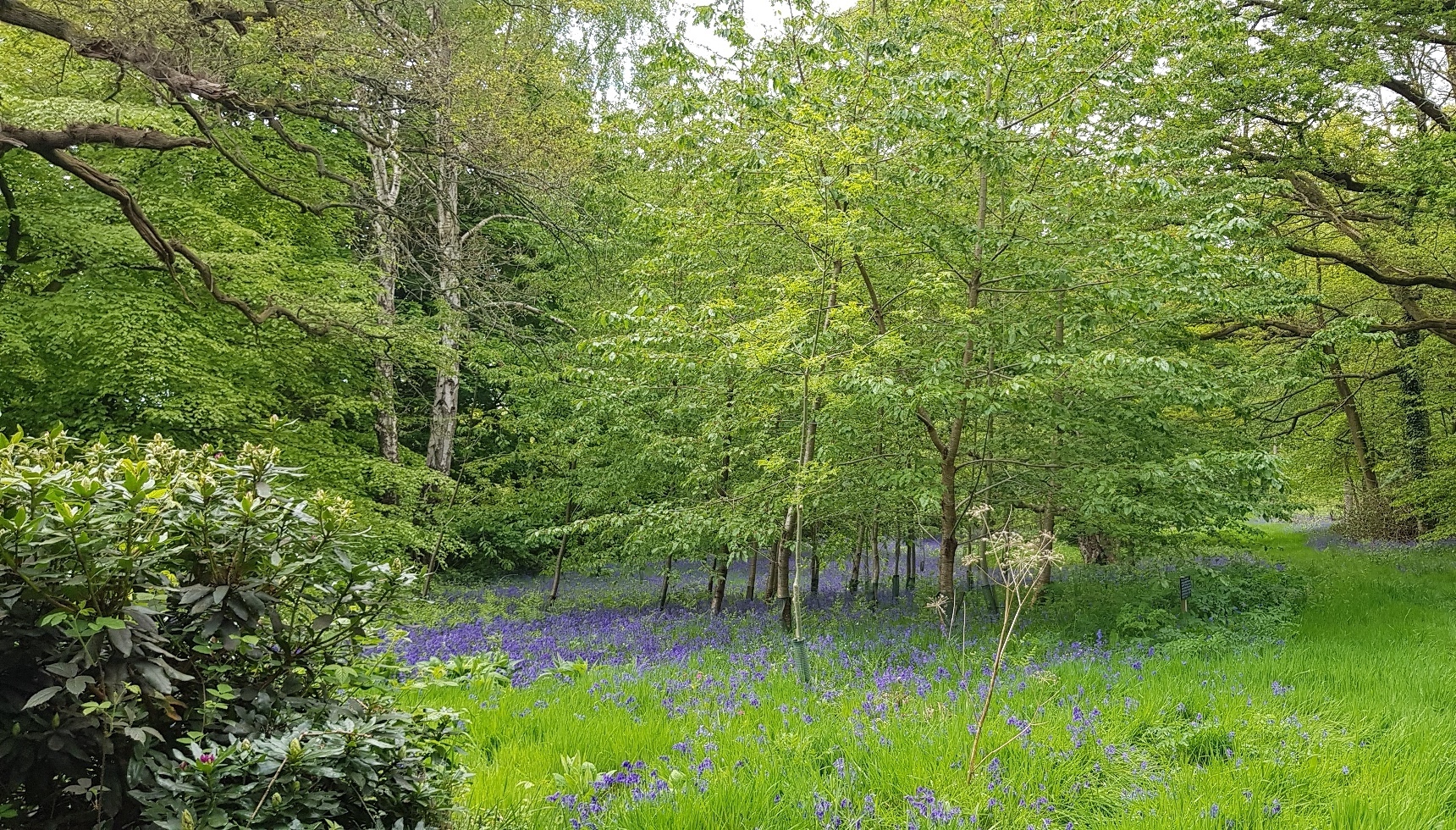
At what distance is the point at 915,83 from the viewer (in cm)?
595

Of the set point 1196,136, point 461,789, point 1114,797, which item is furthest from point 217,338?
point 1196,136

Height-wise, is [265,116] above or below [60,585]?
above

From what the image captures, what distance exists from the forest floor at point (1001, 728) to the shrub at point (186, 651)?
2.83 ft

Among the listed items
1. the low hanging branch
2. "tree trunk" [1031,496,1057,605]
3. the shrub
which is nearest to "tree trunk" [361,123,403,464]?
the low hanging branch

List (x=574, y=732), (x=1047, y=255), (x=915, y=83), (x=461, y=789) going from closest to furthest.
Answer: (x=461, y=789) → (x=574, y=732) → (x=915, y=83) → (x=1047, y=255)

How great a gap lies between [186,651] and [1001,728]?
362 centimetres

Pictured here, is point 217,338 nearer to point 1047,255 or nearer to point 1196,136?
point 1047,255

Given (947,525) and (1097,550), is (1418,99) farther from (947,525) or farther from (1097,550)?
(947,525)

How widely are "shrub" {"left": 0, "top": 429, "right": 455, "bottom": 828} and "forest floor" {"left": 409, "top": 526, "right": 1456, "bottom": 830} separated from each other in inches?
33.9

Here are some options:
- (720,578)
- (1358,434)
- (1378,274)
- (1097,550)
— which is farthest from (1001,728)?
(1358,434)

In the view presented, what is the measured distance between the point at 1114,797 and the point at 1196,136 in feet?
26.7

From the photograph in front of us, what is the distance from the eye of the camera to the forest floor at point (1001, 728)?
3004 mm

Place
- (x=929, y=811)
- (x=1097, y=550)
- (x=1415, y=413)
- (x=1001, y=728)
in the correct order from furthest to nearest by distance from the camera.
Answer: (x=1097, y=550)
(x=1415, y=413)
(x=1001, y=728)
(x=929, y=811)

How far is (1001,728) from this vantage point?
3865 mm
